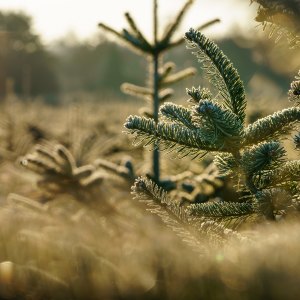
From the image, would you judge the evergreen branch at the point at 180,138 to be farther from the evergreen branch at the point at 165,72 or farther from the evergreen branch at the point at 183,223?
the evergreen branch at the point at 165,72

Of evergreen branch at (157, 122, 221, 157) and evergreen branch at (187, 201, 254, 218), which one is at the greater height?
evergreen branch at (157, 122, 221, 157)

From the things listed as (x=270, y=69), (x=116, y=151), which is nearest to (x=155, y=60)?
(x=116, y=151)

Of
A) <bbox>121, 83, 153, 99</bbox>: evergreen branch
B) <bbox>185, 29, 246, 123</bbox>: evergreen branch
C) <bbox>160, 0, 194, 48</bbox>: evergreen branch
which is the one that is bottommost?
<bbox>185, 29, 246, 123</bbox>: evergreen branch

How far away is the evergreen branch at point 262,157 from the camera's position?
1.44 meters

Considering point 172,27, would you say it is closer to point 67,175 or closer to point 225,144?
point 67,175

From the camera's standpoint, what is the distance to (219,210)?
1663mm

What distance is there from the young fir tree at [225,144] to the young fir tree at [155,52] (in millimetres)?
2055

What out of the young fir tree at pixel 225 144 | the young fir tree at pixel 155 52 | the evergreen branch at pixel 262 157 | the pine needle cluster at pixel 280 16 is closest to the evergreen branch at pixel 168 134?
the young fir tree at pixel 225 144

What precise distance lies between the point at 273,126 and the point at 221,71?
28cm

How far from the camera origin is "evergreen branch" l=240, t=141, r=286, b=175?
1.44 m

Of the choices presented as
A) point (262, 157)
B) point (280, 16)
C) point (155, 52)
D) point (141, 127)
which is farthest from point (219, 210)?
point (155, 52)

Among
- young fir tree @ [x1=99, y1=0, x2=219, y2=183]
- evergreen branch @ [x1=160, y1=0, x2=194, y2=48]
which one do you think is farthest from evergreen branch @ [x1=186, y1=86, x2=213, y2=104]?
evergreen branch @ [x1=160, y1=0, x2=194, y2=48]

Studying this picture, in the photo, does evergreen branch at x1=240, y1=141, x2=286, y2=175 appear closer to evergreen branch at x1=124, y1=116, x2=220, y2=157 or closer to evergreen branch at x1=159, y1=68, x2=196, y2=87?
evergreen branch at x1=124, y1=116, x2=220, y2=157

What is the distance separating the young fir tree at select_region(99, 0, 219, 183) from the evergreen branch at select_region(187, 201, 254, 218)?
2055mm
